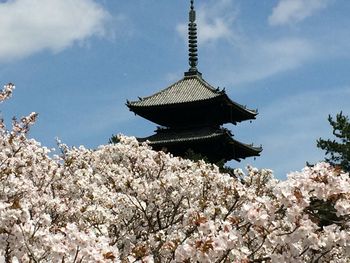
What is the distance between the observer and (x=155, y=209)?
35.4 ft

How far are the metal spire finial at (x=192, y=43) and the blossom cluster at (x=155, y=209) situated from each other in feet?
82.1

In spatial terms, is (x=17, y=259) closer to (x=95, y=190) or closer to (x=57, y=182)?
(x=95, y=190)

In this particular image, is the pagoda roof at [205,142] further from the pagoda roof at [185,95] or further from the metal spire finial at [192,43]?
the metal spire finial at [192,43]

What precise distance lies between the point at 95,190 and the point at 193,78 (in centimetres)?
2777

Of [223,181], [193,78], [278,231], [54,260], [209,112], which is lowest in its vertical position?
[54,260]

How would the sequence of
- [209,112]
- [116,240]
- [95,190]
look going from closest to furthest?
1. [116,240]
2. [95,190]
3. [209,112]

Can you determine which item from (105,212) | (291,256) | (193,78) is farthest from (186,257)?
(193,78)

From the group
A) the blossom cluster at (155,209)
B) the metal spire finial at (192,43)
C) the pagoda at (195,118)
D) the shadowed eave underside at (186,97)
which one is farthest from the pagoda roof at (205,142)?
the blossom cluster at (155,209)

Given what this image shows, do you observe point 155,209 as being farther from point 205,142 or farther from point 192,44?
point 192,44

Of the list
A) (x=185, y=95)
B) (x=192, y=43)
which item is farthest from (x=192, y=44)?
(x=185, y=95)

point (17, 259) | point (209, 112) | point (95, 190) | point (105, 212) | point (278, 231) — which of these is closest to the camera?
point (17, 259)

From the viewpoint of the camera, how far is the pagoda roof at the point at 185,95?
36.1 meters

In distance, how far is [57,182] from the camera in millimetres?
13211

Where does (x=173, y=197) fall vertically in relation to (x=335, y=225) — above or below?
above
